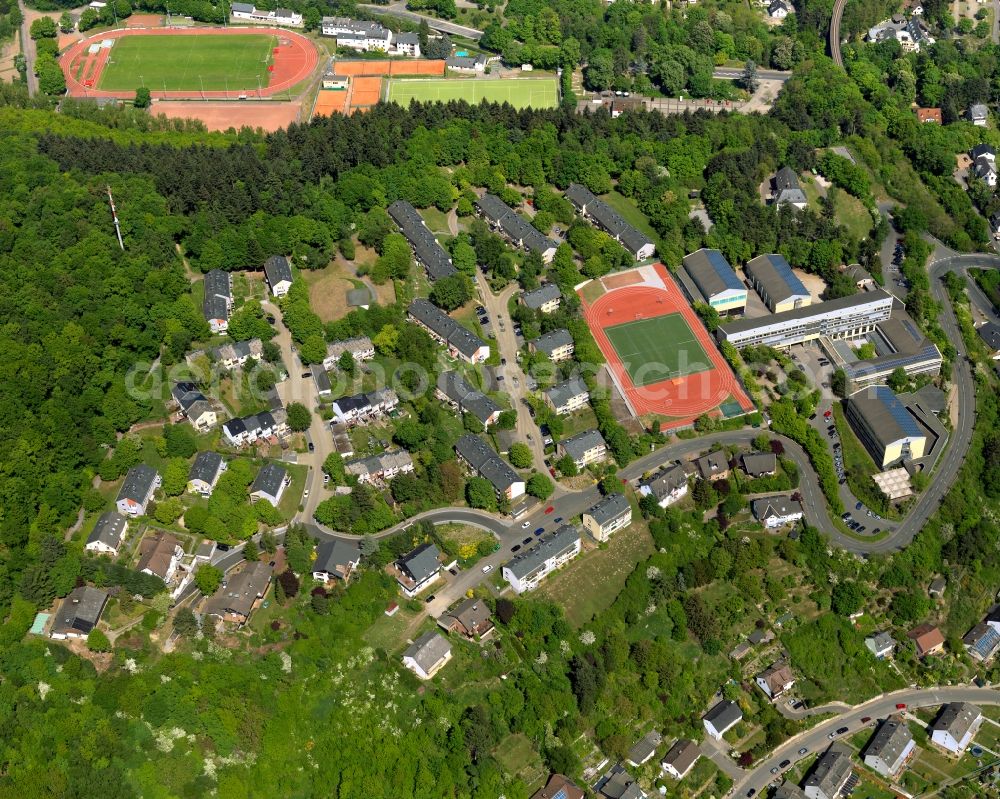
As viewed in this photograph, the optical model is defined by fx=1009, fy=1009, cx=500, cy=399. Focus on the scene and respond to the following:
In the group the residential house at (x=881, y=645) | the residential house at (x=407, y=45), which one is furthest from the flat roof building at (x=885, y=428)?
the residential house at (x=407, y=45)

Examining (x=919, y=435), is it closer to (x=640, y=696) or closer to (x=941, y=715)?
(x=941, y=715)

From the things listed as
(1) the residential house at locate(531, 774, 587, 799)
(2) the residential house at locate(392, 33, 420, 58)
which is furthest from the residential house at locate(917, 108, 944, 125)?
(1) the residential house at locate(531, 774, 587, 799)

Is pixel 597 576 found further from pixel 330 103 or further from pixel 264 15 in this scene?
pixel 264 15

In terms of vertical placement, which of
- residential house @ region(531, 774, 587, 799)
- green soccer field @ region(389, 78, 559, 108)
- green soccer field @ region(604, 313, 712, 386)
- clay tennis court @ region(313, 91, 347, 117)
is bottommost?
residential house @ region(531, 774, 587, 799)

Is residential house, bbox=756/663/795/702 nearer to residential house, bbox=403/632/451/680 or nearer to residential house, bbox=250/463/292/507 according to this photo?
residential house, bbox=403/632/451/680

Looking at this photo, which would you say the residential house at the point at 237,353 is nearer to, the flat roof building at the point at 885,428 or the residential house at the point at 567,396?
the residential house at the point at 567,396

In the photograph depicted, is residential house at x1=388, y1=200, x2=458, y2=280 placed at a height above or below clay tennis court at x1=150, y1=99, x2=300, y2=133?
below

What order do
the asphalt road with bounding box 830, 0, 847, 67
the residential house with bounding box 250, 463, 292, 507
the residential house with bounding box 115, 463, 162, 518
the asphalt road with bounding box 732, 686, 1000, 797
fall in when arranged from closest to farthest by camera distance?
the asphalt road with bounding box 732, 686, 1000, 797
the residential house with bounding box 115, 463, 162, 518
the residential house with bounding box 250, 463, 292, 507
the asphalt road with bounding box 830, 0, 847, 67
